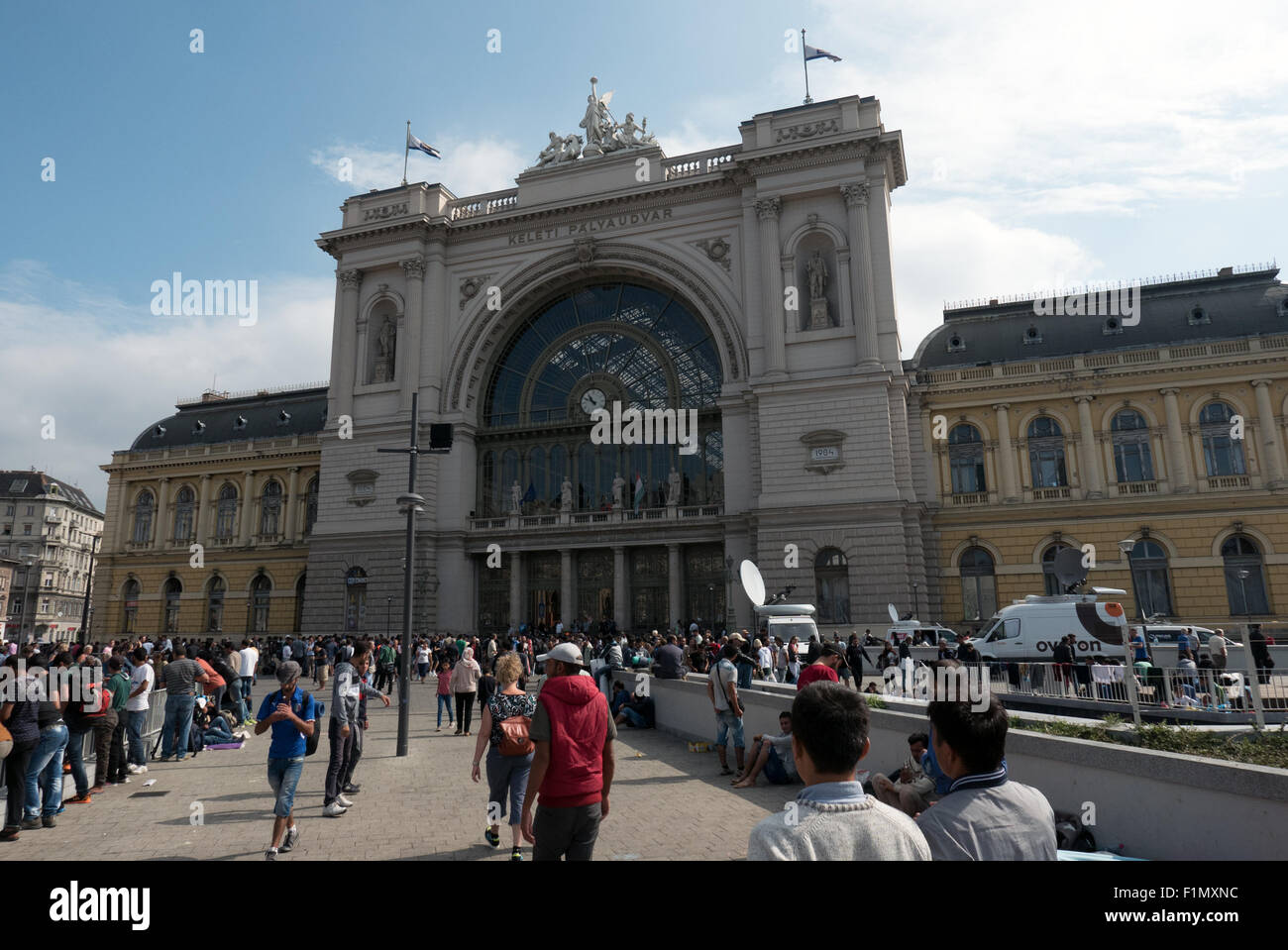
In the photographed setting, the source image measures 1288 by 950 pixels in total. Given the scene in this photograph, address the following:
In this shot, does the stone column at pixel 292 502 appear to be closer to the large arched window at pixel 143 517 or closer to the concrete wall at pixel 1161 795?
the large arched window at pixel 143 517

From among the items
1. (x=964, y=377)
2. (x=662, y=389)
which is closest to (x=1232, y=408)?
(x=964, y=377)

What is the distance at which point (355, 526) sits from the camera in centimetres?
4291

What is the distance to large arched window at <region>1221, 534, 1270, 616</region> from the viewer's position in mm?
33156

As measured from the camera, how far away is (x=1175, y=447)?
35.3 meters

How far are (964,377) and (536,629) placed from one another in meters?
25.1

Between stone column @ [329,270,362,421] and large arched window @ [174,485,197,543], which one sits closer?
stone column @ [329,270,362,421]

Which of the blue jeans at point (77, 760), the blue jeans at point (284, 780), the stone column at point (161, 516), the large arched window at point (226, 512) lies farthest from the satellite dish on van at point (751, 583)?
the stone column at point (161, 516)

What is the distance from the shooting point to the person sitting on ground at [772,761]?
1160cm

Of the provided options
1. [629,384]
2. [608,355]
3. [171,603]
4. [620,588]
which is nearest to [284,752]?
[620,588]

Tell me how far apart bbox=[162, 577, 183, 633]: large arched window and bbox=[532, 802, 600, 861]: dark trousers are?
181 ft

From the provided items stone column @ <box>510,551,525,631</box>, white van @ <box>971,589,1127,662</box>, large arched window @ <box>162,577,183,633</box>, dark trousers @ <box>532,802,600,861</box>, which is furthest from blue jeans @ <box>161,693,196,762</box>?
large arched window @ <box>162,577,183,633</box>

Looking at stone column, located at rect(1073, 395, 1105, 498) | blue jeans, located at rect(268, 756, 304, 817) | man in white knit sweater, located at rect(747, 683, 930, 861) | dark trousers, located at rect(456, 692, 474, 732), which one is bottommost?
dark trousers, located at rect(456, 692, 474, 732)

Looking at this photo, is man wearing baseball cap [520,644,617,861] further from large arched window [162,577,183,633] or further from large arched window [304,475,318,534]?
large arched window [162,577,183,633]

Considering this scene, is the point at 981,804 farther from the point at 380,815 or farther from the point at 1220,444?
the point at 1220,444
